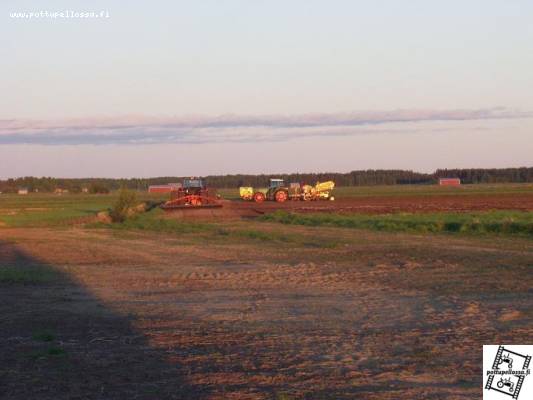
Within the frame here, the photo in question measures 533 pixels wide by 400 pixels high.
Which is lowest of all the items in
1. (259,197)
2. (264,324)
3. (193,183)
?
(264,324)

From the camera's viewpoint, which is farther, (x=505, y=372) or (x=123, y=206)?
(x=123, y=206)

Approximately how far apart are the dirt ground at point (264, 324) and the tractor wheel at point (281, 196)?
153ft

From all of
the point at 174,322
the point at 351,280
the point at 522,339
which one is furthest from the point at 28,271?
the point at 522,339

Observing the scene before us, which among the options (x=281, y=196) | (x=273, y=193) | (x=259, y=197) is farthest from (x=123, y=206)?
(x=273, y=193)

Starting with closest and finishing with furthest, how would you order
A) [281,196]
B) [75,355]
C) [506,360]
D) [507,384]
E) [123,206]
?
[507,384]
[506,360]
[75,355]
[123,206]
[281,196]

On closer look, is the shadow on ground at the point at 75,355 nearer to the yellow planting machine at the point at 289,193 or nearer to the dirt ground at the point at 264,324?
the dirt ground at the point at 264,324

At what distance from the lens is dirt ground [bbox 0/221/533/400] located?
10188mm

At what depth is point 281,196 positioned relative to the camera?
74062 mm

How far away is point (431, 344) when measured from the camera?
12.2m

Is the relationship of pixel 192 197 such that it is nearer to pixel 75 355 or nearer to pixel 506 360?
pixel 75 355

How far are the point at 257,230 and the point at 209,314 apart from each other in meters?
24.5

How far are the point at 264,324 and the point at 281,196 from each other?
59.9 meters

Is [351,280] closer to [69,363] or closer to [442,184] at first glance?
[69,363]

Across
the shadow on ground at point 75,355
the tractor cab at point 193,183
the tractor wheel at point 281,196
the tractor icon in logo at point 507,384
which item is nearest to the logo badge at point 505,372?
the tractor icon in logo at point 507,384
